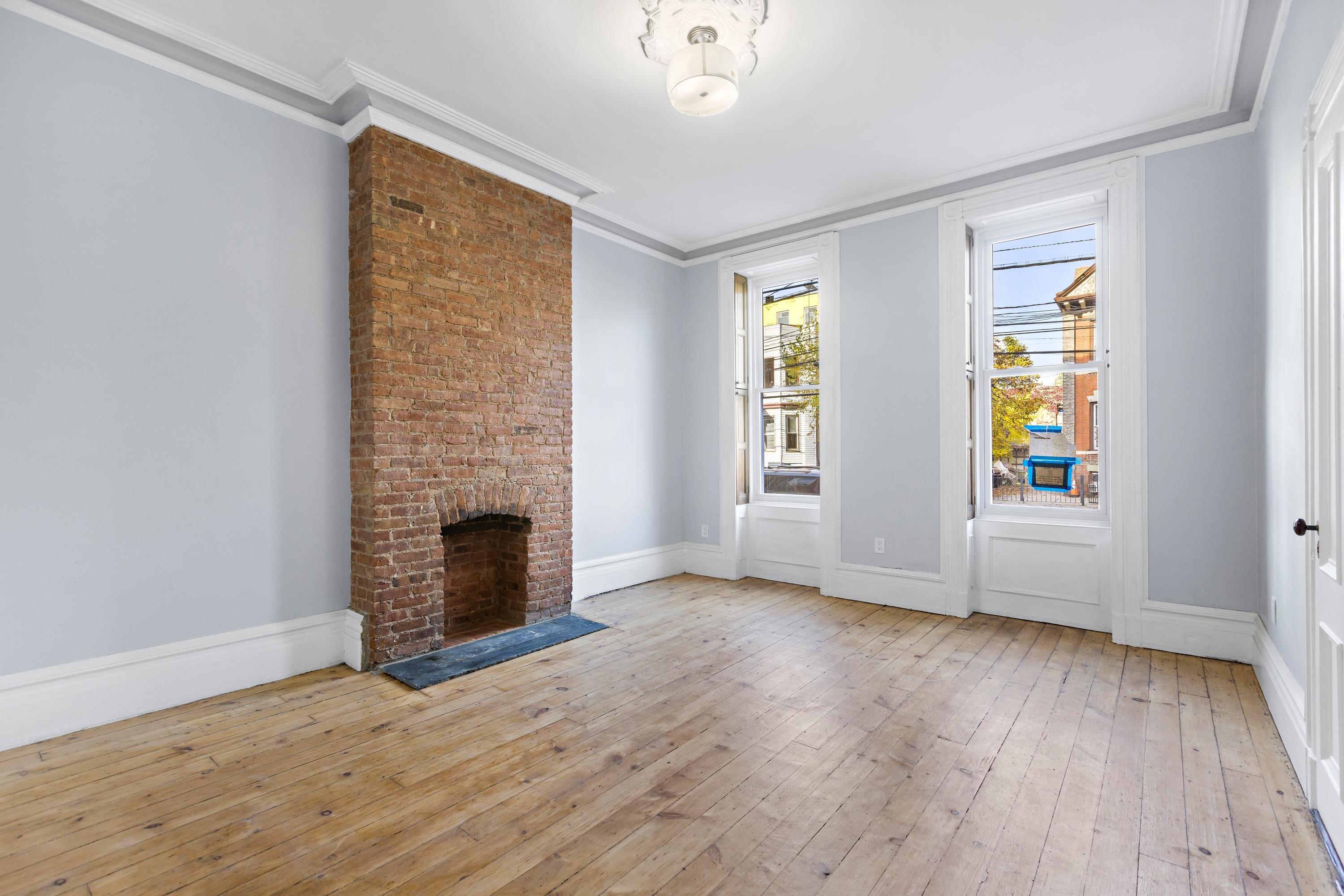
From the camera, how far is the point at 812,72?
3.14 meters

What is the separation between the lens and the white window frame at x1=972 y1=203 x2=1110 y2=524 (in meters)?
4.09

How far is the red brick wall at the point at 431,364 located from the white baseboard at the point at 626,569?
67 centimetres

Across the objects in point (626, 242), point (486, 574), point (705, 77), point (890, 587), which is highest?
point (626, 242)

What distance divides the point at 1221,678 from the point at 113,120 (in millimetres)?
5918

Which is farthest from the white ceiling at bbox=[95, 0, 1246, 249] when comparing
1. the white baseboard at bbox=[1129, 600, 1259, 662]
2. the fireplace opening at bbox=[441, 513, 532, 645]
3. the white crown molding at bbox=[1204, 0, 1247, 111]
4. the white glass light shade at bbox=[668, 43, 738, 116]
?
the white baseboard at bbox=[1129, 600, 1259, 662]

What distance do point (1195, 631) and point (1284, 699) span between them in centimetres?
106

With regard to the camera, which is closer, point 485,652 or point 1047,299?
point 485,652

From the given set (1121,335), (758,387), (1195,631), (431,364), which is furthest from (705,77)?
(1195,631)

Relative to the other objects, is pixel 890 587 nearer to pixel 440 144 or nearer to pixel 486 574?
pixel 486 574

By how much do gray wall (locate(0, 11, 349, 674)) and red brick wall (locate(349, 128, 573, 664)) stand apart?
9.5 inches

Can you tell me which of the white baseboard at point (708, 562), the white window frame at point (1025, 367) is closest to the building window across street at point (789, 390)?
the white baseboard at point (708, 562)

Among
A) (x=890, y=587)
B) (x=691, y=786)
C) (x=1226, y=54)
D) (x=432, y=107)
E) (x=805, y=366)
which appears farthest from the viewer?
(x=805, y=366)

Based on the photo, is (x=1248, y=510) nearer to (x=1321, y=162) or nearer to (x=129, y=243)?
(x=1321, y=162)

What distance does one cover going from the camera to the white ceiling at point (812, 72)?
2.72 meters
